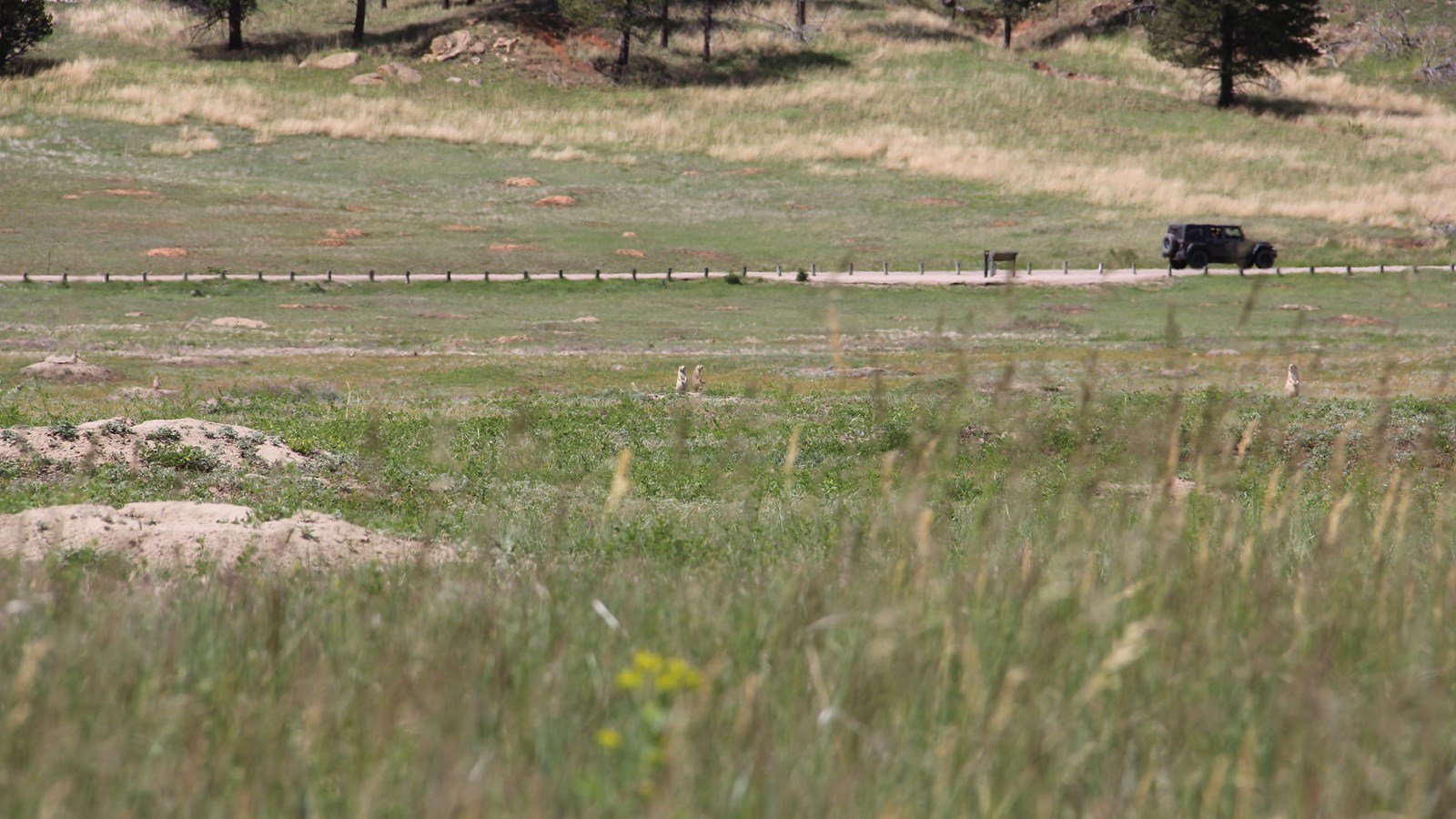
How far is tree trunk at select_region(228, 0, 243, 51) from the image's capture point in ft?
322

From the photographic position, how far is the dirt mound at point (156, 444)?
15705 mm

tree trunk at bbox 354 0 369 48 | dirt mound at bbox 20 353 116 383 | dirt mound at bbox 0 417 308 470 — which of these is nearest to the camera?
dirt mound at bbox 0 417 308 470

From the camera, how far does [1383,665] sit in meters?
3.97

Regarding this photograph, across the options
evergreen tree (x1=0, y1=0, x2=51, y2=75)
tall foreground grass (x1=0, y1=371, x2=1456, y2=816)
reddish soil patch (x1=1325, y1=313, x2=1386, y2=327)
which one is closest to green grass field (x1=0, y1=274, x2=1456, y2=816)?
tall foreground grass (x1=0, y1=371, x2=1456, y2=816)

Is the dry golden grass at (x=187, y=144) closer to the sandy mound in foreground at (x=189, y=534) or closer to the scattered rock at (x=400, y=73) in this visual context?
the scattered rock at (x=400, y=73)

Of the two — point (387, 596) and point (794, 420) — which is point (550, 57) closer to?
point (794, 420)

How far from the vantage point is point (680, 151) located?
87.5 metres

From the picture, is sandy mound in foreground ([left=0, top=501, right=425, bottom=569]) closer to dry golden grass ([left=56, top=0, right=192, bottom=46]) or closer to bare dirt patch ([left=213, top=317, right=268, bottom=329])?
bare dirt patch ([left=213, top=317, right=268, bottom=329])

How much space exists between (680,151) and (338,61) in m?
28.8

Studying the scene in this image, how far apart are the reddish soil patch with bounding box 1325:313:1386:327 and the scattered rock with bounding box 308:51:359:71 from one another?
74.1 m

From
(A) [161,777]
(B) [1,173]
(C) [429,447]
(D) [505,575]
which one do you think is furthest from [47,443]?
(B) [1,173]

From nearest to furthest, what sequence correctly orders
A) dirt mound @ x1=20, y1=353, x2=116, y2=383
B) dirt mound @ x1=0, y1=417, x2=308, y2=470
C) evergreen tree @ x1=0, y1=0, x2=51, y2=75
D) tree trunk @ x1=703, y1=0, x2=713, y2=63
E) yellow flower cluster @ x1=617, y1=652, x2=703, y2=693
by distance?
yellow flower cluster @ x1=617, y1=652, x2=703, y2=693
dirt mound @ x1=0, y1=417, x2=308, y2=470
dirt mound @ x1=20, y1=353, x2=116, y2=383
evergreen tree @ x1=0, y1=0, x2=51, y2=75
tree trunk @ x1=703, y1=0, x2=713, y2=63

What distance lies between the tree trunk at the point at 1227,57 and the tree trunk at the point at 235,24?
71.1 metres

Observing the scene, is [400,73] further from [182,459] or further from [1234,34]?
[182,459]
